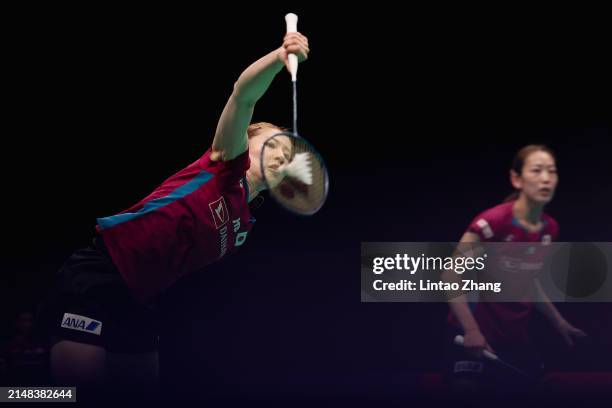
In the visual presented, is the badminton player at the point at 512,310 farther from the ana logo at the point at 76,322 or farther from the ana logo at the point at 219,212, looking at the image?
the ana logo at the point at 76,322

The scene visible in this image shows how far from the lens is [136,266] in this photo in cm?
161

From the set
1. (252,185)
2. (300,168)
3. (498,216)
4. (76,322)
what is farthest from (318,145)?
(76,322)

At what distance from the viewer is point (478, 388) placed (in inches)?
91.3

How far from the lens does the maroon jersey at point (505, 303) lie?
258 cm

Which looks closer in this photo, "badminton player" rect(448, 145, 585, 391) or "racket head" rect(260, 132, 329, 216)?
"racket head" rect(260, 132, 329, 216)

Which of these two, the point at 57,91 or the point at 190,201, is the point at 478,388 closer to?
the point at 190,201

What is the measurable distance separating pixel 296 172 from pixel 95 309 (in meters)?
0.54

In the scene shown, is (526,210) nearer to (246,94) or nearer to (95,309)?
(246,94)

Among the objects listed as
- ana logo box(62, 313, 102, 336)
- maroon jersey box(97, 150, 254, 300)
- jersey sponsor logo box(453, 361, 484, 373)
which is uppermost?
maroon jersey box(97, 150, 254, 300)

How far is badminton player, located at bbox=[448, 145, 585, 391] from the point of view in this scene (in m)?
2.38

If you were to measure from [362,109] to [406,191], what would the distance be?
0.51 metres

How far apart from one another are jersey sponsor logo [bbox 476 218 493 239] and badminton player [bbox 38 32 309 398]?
1171 millimetres

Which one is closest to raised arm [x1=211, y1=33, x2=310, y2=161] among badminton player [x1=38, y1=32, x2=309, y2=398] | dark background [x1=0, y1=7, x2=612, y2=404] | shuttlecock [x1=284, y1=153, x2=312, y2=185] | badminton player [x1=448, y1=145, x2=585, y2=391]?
badminton player [x1=38, y1=32, x2=309, y2=398]

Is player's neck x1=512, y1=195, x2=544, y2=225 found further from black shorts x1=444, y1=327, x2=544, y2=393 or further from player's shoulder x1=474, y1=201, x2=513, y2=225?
black shorts x1=444, y1=327, x2=544, y2=393
